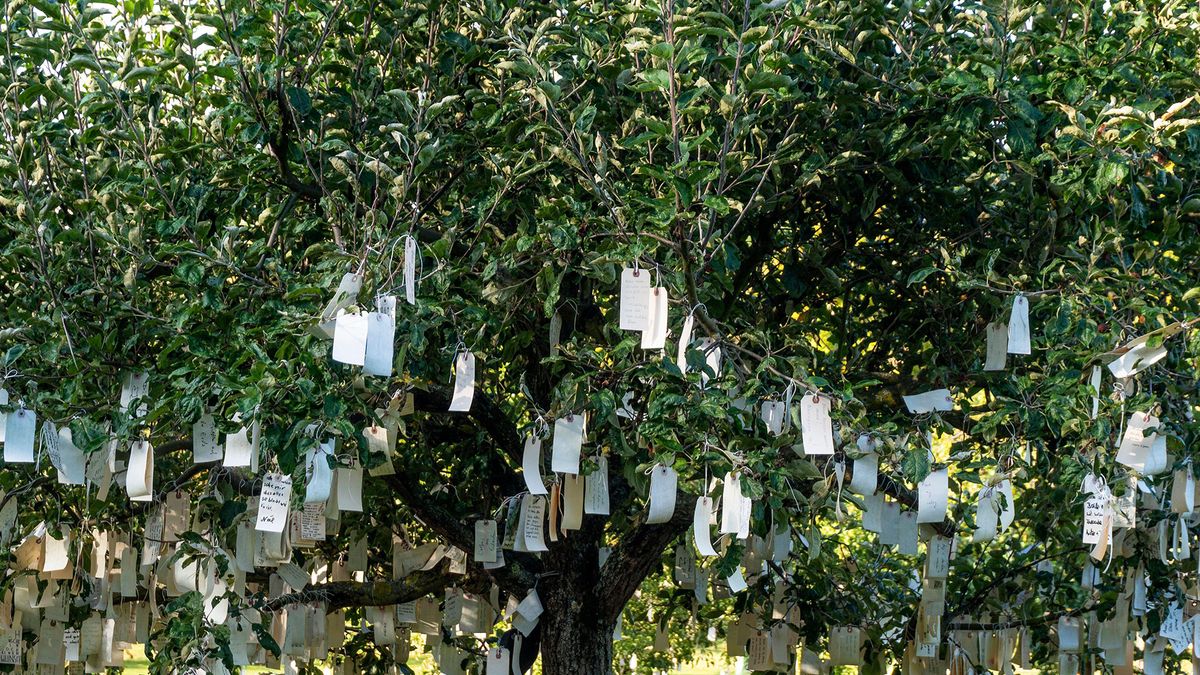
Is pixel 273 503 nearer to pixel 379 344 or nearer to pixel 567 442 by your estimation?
pixel 379 344

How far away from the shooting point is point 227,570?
11.3 ft

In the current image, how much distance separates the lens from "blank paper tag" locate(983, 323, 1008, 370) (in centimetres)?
343

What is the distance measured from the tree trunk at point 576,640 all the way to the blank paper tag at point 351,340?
6.89ft

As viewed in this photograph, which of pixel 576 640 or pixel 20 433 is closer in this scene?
pixel 20 433

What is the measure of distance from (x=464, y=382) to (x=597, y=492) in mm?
537

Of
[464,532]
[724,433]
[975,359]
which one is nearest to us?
[724,433]

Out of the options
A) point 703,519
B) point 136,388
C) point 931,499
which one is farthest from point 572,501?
→ point 136,388

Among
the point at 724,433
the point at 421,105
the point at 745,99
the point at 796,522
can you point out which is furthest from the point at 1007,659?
the point at 421,105

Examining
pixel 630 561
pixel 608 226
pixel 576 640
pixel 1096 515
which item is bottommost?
pixel 576 640

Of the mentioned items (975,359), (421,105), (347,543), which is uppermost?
(421,105)

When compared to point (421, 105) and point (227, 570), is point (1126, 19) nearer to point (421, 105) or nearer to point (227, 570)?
point (421, 105)

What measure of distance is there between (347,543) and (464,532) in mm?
890

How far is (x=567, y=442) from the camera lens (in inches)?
124

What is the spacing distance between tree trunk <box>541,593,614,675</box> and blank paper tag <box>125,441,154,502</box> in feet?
5.55
